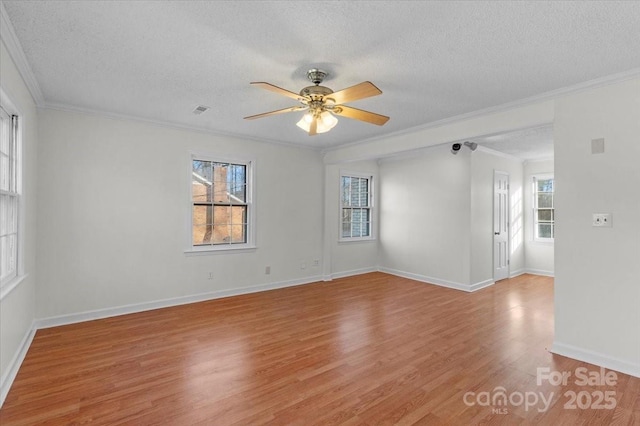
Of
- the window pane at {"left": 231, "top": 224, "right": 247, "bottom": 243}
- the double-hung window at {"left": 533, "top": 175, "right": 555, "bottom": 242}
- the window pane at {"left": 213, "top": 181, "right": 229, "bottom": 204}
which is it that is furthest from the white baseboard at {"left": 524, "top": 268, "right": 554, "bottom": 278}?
the window pane at {"left": 213, "top": 181, "right": 229, "bottom": 204}

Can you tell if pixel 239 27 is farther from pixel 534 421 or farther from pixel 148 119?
pixel 534 421

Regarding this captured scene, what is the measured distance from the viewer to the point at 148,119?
430cm

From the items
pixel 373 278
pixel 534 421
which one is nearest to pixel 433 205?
pixel 373 278

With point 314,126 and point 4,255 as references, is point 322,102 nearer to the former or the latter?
point 314,126

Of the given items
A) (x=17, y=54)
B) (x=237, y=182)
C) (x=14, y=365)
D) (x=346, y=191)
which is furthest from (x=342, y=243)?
(x=17, y=54)

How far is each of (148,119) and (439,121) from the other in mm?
3764

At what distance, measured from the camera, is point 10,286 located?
2604 millimetres

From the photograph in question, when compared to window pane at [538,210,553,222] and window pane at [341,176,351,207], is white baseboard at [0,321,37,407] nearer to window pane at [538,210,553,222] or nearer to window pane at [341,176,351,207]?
window pane at [341,176,351,207]

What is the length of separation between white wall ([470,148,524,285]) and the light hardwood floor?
1.29m

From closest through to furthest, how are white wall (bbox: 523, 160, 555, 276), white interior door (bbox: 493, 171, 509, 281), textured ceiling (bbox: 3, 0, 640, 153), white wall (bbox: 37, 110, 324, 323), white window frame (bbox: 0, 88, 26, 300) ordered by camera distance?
textured ceiling (bbox: 3, 0, 640, 153)
white window frame (bbox: 0, 88, 26, 300)
white wall (bbox: 37, 110, 324, 323)
white interior door (bbox: 493, 171, 509, 281)
white wall (bbox: 523, 160, 555, 276)

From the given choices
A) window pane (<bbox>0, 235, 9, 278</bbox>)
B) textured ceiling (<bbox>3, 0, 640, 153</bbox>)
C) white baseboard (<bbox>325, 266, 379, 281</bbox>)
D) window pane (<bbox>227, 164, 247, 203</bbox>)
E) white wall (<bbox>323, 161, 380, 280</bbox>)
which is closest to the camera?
textured ceiling (<bbox>3, 0, 640, 153</bbox>)

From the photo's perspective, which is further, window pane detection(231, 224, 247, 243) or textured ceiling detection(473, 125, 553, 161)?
window pane detection(231, 224, 247, 243)

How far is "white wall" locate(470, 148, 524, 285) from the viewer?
5.62 meters

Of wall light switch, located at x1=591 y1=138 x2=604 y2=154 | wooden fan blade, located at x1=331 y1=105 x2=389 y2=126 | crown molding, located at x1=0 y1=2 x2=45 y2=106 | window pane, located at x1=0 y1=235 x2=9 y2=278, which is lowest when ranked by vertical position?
window pane, located at x1=0 y1=235 x2=9 y2=278
